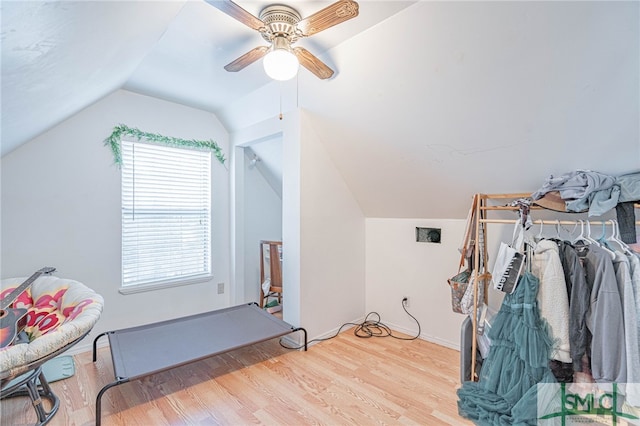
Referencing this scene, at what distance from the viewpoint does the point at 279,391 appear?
2.01 metres

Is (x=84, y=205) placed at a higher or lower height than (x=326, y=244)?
higher

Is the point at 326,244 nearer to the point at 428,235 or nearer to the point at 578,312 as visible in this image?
the point at 428,235

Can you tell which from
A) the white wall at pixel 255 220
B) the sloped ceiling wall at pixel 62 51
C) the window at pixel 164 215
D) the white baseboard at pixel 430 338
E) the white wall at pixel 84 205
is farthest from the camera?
the white wall at pixel 255 220

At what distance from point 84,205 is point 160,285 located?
102cm

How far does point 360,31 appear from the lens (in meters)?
1.87

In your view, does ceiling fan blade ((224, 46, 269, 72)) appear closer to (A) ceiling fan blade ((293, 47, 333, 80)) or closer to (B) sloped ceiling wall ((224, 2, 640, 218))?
(A) ceiling fan blade ((293, 47, 333, 80))

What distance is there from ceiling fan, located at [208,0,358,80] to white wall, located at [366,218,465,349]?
1809 mm

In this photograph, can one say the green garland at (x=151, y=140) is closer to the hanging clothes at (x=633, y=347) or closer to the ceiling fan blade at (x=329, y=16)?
the ceiling fan blade at (x=329, y=16)

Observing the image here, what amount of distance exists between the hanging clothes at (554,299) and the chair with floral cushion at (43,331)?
2519 mm

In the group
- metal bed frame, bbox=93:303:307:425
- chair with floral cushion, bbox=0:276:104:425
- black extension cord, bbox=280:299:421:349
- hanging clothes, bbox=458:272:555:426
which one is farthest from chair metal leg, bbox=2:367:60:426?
hanging clothes, bbox=458:272:555:426

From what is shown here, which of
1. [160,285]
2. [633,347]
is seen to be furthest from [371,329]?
[160,285]

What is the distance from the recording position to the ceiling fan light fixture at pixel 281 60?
1.53 meters

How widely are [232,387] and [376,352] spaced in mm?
1224

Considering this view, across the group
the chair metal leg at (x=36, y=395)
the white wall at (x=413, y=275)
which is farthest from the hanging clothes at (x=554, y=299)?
the chair metal leg at (x=36, y=395)
